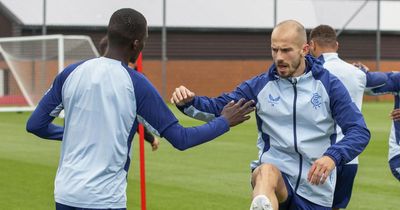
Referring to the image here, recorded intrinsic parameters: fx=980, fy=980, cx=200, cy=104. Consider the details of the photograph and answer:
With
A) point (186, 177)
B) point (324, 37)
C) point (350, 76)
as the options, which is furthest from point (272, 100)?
point (186, 177)

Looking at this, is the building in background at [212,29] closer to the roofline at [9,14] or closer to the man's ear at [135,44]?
the roofline at [9,14]

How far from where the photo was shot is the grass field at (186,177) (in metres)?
11.8

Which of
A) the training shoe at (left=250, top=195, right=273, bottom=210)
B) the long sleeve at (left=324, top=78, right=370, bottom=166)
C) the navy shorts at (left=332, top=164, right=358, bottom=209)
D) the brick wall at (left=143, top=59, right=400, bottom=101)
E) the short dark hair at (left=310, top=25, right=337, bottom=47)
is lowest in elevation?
the brick wall at (left=143, top=59, right=400, bottom=101)

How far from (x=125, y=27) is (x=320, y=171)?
A: 161 cm

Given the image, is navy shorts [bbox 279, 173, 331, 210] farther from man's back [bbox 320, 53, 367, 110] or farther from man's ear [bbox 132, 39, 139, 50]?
man's back [bbox 320, 53, 367, 110]

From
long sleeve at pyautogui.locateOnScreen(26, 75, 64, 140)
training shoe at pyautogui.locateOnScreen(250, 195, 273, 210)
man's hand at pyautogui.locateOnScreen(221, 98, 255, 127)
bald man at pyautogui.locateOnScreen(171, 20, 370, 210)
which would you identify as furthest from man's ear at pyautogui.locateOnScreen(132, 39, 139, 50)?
training shoe at pyautogui.locateOnScreen(250, 195, 273, 210)

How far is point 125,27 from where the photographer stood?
18.6 feet

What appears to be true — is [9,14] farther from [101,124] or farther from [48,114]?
[101,124]

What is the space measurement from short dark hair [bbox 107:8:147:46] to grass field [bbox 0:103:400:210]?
19.3ft

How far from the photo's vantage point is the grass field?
11820mm

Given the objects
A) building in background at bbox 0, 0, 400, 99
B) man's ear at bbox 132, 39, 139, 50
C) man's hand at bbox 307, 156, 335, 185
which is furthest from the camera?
building in background at bbox 0, 0, 400, 99

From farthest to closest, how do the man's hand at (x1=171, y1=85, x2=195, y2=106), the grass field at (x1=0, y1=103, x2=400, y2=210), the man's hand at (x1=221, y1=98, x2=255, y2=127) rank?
the grass field at (x1=0, y1=103, x2=400, y2=210) → the man's hand at (x1=171, y1=85, x2=195, y2=106) → the man's hand at (x1=221, y1=98, x2=255, y2=127)

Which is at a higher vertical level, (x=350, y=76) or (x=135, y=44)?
(x=135, y=44)

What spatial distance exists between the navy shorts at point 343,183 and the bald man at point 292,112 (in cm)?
200
